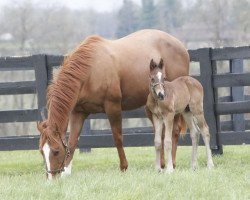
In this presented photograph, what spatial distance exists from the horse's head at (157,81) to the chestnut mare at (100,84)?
2.42 ft

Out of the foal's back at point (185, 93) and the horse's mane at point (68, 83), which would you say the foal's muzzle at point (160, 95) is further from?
the horse's mane at point (68, 83)

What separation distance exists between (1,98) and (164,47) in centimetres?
1975

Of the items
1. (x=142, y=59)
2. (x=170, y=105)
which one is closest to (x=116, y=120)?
(x=170, y=105)

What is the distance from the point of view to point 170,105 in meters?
8.85

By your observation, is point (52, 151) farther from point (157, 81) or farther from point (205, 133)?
point (205, 133)

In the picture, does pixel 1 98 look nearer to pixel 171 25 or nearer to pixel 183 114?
pixel 183 114

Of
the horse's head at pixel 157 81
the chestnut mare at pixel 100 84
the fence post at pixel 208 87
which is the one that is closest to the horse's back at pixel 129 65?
the chestnut mare at pixel 100 84

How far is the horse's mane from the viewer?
843 centimetres

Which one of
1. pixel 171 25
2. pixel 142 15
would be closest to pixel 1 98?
pixel 171 25

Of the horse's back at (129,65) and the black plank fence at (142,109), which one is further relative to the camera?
the black plank fence at (142,109)

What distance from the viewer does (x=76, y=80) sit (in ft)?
29.0

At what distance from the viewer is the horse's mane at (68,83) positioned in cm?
843

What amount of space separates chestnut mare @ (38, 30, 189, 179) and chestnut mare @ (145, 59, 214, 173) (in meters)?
0.44

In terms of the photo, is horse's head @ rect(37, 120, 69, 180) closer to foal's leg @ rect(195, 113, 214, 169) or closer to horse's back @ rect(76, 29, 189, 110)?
horse's back @ rect(76, 29, 189, 110)
